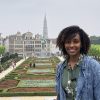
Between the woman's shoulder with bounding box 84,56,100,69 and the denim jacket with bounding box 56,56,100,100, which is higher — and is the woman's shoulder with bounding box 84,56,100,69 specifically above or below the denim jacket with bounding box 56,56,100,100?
above

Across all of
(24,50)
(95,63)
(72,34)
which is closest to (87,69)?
(95,63)

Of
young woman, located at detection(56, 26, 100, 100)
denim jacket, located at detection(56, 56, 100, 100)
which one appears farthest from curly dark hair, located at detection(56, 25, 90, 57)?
denim jacket, located at detection(56, 56, 100, 100)

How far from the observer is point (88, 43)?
12.1 ft

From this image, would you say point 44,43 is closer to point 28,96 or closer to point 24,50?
point 24,50

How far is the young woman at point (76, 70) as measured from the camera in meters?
3.50

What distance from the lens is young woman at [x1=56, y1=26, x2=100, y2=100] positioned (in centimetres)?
350

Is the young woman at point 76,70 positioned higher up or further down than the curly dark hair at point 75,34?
further down

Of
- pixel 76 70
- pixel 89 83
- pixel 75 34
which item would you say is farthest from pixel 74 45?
pixel 89 83

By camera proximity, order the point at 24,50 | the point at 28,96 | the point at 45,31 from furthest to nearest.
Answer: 1. the point at 45,31
2. the point at 24,50
3. the point at 28,96

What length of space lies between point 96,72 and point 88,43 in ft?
1.05

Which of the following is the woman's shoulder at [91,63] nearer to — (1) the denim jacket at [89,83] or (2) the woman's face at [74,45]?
(1) the denim jacket at [89,83]

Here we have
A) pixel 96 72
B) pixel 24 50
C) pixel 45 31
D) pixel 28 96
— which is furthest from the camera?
pixel 45 31

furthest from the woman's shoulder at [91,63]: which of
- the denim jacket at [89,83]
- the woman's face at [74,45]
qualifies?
the woman's face at [74,45]

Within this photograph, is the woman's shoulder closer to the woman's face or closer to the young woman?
the young woman
